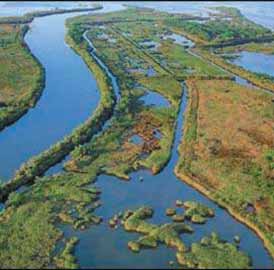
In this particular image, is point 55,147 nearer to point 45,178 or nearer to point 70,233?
point 45,178

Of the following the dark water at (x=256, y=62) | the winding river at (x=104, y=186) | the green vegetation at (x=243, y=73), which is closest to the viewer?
the winding river at (x=104, y=186)

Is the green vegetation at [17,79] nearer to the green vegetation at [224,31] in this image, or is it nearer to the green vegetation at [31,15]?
the green vegetation at [31,15]

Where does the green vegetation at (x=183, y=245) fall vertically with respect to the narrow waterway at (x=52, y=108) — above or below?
below

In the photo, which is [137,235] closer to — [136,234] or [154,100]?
[136,234]

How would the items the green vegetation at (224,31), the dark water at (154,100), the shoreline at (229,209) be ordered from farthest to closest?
1. the green vegetation at (224,31)
2. the dark water at (154,100)
3. the shoreline at (229,209)

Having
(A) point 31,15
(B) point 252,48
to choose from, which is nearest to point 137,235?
(B) point 252,48

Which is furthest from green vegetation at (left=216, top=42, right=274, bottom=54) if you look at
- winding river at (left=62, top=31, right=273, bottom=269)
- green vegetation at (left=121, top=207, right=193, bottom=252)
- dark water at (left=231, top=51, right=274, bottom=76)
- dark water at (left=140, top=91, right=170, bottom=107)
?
green vegetation at (left=121, top=207, right=193, bottom=252)

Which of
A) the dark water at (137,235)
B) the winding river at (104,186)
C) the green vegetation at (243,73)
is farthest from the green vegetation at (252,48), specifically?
the dark water at (137,235)
